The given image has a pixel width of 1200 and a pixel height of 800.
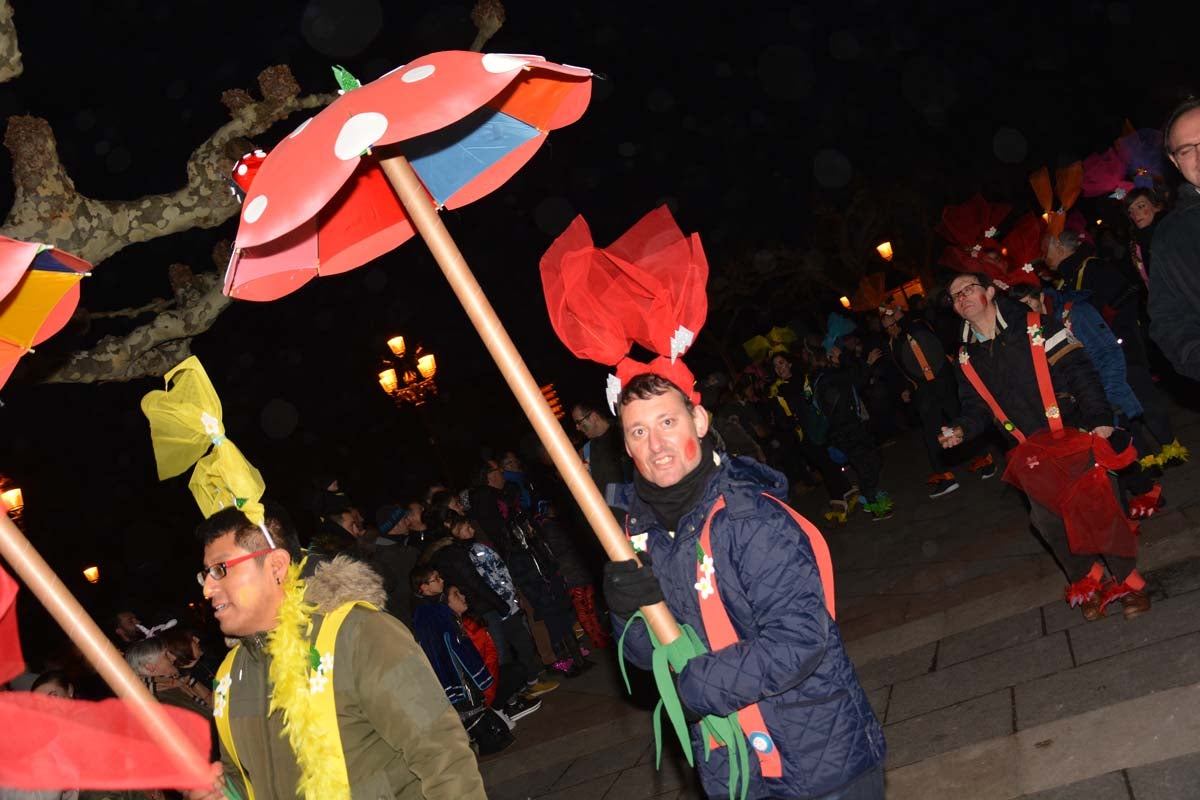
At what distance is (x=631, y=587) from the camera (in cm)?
267

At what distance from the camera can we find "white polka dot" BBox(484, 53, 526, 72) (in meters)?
2.54

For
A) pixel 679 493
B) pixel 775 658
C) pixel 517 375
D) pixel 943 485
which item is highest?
pixel 517 375

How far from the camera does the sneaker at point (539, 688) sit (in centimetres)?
927

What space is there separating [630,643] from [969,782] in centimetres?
237

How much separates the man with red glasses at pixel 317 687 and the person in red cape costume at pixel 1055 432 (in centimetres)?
385

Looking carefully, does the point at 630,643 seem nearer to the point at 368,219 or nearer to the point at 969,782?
the point at 368,219

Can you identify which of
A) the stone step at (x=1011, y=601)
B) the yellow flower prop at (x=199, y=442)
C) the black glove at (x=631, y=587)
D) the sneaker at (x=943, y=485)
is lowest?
the sneaker at (x=943, y=485)

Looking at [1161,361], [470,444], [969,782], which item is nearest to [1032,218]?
[1161,361]

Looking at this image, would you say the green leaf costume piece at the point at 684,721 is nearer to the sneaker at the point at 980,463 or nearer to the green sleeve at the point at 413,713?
the green sleeve at the point at 413,713

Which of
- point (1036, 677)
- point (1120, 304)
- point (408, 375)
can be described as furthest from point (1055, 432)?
point (408, 375)

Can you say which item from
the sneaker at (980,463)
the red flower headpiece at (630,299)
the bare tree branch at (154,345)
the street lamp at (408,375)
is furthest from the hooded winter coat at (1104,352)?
the street lamp at (408,375)

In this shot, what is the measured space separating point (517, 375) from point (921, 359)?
8855 millimetres

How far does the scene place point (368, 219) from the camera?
337 cm

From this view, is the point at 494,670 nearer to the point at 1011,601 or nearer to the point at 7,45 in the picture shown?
the point at 1011,601
